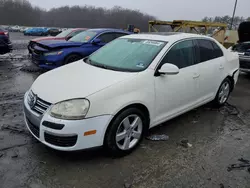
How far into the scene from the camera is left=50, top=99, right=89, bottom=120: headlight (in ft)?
8.41

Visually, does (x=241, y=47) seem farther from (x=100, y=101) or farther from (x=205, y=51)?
(x=100, y=101)

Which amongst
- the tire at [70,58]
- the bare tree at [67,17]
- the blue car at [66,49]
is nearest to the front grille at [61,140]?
the blue car at [66,49]

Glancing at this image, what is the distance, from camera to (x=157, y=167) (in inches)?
113

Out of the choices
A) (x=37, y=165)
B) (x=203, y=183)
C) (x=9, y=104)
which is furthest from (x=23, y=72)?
(x=203, y=183)

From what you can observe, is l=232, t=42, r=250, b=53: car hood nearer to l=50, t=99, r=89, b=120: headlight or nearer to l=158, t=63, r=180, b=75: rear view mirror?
l=158, t=63, r=180, b=75: rear view mirror

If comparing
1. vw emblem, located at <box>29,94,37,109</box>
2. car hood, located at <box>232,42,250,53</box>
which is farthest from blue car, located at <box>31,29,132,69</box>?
car hood, located at <box>232,42,250,53</box>

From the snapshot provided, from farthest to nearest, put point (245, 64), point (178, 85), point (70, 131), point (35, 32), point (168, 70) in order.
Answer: point (35, 32) → point (245, 64) → point (178, 85) → point (168, 70) → point (70, 131)

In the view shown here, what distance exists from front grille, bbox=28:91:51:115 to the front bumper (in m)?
0.07

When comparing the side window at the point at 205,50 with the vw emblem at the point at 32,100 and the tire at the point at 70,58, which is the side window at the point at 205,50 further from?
the tire at the point at 70,58

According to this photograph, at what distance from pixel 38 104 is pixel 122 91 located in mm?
1080

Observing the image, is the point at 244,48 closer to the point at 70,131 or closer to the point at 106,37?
the point at 106,37

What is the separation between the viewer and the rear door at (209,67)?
13.2 ft

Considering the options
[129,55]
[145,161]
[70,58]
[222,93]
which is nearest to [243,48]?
[222,93]

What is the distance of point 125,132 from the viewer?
9.80 feet
